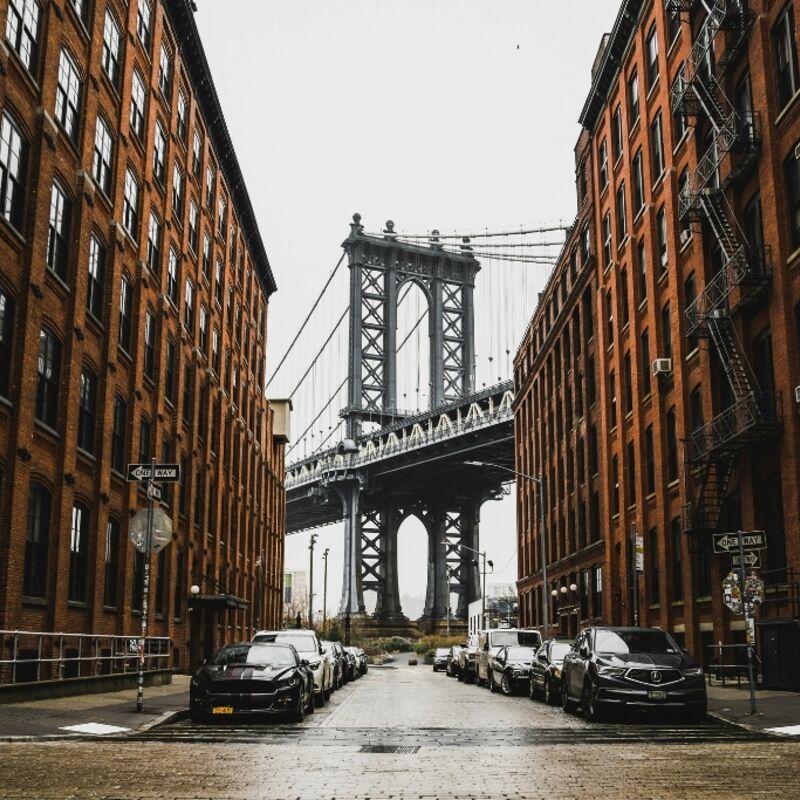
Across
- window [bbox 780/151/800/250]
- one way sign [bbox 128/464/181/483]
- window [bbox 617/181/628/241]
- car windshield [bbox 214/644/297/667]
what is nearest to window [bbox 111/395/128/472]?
one way sign [bbox 128/464/181/483]

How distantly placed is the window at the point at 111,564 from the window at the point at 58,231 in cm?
725

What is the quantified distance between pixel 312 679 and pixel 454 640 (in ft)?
233

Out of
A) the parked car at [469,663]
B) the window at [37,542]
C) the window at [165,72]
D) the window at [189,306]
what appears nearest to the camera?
the window at [37,542]

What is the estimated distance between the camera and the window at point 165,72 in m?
37.5

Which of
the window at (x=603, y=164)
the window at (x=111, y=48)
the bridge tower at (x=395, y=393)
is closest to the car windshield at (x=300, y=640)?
the window at (x=111, y=48)

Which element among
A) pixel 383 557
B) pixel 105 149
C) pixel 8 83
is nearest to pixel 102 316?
pixel 105 149

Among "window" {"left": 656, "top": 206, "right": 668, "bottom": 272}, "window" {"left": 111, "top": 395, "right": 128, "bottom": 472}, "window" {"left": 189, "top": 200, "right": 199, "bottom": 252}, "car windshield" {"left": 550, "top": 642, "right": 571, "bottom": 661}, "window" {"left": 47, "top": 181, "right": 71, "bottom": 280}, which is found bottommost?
"car windshield" {"left": 550, "top": 642, "right": 571, "bottom": 661}

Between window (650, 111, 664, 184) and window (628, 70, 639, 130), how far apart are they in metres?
2.84

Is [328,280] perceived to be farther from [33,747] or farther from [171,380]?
[33,747]

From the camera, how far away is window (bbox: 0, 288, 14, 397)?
22.4m

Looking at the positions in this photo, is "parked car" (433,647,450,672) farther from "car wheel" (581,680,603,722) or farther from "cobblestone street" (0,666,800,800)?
"cobblestone street" (0,666,800,800)

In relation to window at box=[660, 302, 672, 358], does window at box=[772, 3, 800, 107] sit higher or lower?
higher

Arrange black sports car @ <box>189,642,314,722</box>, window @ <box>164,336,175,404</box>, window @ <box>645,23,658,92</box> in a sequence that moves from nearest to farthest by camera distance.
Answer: black sports car @ <box>189,642,314,722</box>
window @ <box>164,336,175,404</box>
window @ <box>645,23,658,92</box>

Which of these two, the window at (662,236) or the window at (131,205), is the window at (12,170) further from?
the window at (662,236)
